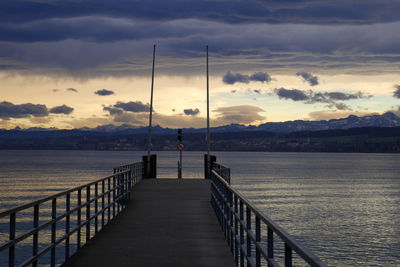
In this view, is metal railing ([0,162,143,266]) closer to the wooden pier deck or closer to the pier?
the pier

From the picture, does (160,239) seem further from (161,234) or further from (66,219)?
(66,219)

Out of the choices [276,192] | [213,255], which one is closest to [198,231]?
[213,255]

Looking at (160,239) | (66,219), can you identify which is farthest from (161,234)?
(66,219)

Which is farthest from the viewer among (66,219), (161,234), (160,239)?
(161,234)

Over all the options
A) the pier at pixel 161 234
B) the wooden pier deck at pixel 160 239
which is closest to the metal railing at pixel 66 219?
the pier at pixel 161 234

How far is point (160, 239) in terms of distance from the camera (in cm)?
1096

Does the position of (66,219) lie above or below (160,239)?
above

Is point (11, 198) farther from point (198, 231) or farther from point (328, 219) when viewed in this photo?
point (198, 231)

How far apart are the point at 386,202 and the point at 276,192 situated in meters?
13.0

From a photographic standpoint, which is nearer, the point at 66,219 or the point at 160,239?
the point at 66,219

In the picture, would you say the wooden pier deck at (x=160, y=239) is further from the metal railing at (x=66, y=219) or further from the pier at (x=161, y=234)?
the metal railing at (x=66, y=219)

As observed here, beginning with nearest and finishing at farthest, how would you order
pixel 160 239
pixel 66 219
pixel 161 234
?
pixel 66 219, pixel 160 239, pixel 161 234

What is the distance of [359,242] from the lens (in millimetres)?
31500

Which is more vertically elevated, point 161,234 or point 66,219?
point 66,219
